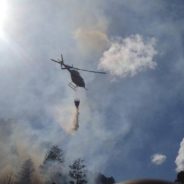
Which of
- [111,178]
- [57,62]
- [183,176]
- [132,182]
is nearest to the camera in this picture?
[132,182]

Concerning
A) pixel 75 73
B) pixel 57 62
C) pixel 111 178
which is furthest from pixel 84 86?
pixel 111 178

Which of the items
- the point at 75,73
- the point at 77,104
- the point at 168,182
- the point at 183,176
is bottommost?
the point at 168,182

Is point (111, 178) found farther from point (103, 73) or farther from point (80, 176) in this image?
point (103, 73)

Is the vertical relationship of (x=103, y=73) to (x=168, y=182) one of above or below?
above

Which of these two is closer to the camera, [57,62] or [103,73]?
[103,73]

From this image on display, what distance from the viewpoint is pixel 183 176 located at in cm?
4262

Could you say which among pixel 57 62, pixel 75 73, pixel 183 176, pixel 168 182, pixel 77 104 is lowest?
pixel 168 182

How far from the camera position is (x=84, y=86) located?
64312mm

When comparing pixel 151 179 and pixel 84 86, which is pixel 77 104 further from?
pixel 151 179

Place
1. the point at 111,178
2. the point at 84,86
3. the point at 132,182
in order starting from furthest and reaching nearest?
the point at 111,178, the point at 84,86, the point at 132,182

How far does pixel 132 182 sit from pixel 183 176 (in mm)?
27196

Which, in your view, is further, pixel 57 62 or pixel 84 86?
pixel 57 62

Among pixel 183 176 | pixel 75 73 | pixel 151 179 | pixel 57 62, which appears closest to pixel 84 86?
pixel 75 73

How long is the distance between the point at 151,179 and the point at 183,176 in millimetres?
26832
